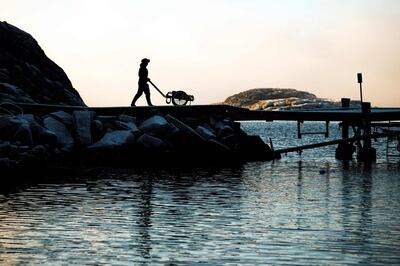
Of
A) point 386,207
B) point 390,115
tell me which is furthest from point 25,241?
point 390,115

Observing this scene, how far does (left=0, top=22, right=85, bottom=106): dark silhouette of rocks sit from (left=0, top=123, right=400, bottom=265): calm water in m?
22.9

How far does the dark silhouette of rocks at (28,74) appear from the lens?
159ft

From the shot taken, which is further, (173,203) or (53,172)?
(53,172)

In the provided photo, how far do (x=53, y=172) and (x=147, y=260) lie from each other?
17427 millimetres

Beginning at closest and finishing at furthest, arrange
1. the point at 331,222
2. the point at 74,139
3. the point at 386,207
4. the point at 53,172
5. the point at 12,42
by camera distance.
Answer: the point at 331,222
the point at 386,207
the point at 53,172
the point at 74,139
the point at 12,42

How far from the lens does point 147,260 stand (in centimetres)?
1089

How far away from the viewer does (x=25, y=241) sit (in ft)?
40.8

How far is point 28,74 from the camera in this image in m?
52.8

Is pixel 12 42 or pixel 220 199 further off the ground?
pixel 12 42

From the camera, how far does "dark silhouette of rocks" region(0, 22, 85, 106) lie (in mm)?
48438

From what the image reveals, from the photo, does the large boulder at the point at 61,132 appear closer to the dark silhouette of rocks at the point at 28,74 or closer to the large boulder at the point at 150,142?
the large boulder at the point at 150,142

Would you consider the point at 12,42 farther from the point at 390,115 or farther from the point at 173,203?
the point at 173,203

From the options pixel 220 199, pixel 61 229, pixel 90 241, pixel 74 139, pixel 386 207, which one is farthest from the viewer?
pixel 74 139

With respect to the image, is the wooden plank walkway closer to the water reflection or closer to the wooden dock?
the wooden dock
